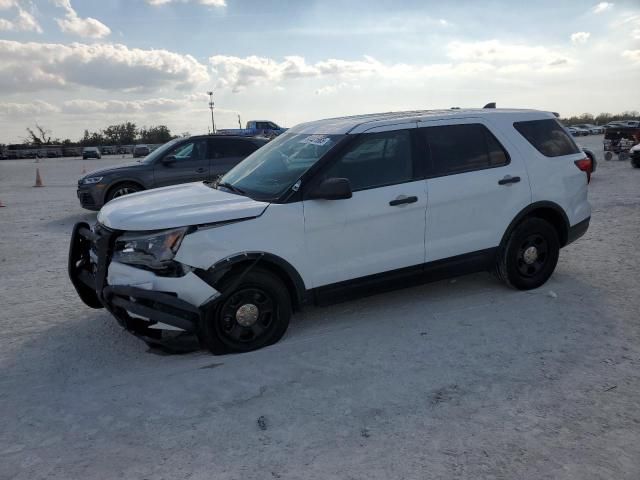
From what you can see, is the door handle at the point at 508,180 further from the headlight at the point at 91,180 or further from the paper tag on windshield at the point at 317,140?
the headlight at the point at 91,180

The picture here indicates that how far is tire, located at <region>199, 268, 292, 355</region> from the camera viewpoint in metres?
4.12

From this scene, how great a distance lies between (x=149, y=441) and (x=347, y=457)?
3.81ft

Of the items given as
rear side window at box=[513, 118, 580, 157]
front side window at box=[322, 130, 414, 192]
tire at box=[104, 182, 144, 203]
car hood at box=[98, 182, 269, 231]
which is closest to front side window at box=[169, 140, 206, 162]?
tire at box=[104, 182, 144, 203]

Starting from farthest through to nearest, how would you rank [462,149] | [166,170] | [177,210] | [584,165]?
1. [166,170]
2. [584,165]
3. [462,149]
4. [177,210]

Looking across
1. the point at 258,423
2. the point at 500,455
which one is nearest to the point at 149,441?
the point at 258,423

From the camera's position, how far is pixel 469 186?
16.6ft

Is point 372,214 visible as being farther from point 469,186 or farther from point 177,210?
point 177,210

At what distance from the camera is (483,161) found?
17.2ft

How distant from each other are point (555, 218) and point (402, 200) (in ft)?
6.57

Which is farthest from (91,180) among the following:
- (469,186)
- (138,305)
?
(469,186)

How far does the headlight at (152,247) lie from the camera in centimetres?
397

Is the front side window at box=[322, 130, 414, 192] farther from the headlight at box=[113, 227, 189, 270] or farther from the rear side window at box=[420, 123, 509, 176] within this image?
the headlight at box=[113, 227, 189, 270]

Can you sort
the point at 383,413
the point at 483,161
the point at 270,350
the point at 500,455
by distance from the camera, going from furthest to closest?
the point at 483,161, the point at 270,350, the point at 383,413, the point at 500,455

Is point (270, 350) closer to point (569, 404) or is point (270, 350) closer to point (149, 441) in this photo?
point (149, 441)
